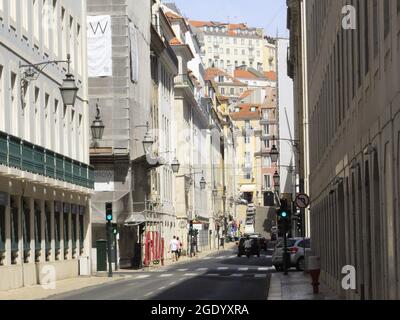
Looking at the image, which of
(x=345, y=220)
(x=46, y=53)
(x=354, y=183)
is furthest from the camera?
(x=46, y=53)

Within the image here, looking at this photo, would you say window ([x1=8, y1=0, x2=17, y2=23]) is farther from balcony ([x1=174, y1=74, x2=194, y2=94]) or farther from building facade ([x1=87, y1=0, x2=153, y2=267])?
balcony ([x1=174, y1=74, x2=194, y2=94])

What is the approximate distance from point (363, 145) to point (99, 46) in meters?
47.9

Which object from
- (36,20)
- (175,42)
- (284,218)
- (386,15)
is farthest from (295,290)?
(175,42)

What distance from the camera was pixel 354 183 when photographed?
2270 centimetres

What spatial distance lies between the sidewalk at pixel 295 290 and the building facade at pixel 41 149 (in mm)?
8396

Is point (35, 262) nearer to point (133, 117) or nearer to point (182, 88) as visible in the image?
point (133, 117)

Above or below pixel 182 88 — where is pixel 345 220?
below

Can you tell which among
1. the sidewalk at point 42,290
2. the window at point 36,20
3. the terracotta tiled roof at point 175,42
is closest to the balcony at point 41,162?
the sidewalk at point 42,290

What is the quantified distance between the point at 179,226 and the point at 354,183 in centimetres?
7860

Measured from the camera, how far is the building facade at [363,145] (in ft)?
50.4

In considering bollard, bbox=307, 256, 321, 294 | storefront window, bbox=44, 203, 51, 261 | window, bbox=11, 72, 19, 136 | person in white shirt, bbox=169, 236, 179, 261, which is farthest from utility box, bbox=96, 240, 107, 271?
bollard, bbox=307, 256, 321, 294

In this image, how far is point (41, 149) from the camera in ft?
136
